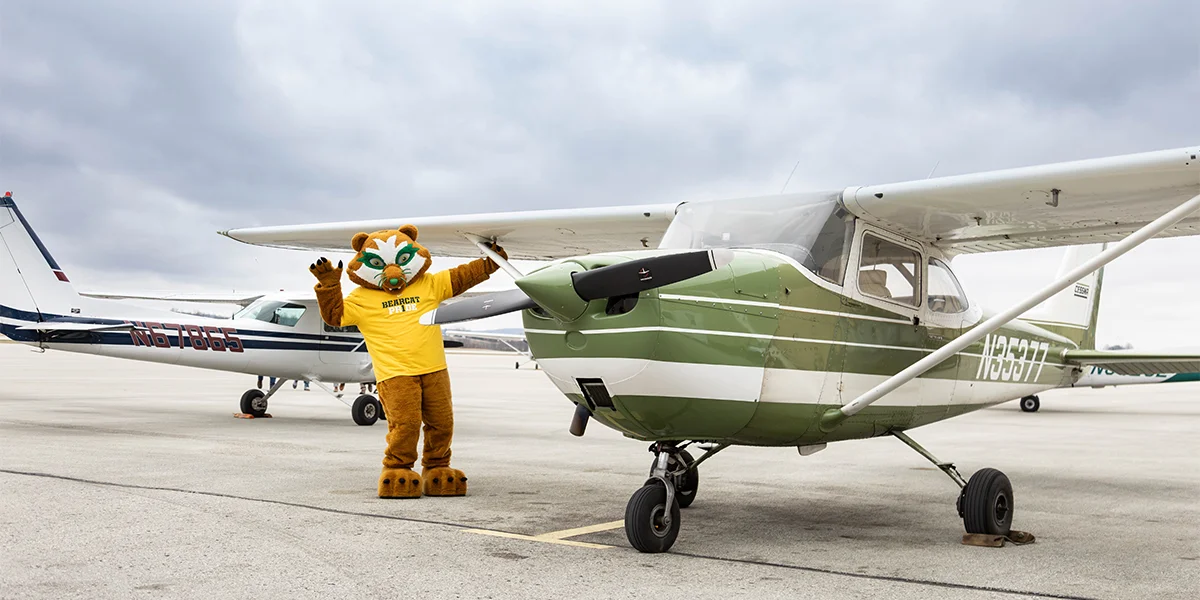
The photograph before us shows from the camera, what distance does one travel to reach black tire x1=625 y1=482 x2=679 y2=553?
4785 mm

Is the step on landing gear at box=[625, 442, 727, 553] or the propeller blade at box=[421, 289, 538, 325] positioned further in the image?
the step on landing gear at box=[625, 442, 727, 553]

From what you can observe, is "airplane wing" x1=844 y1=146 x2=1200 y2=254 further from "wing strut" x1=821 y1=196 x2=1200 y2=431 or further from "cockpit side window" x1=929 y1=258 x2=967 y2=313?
"wing strut" x1=821 y1=196 x2=1200 y2=431

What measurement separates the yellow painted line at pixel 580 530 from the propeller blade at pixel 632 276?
168cm

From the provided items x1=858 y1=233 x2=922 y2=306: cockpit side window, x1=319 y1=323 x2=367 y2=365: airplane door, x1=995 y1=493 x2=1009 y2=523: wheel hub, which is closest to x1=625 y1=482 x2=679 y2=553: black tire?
x1=858 y1=233 x2=922 y2=306: cockpit side window

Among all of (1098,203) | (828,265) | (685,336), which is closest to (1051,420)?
(1098,203)

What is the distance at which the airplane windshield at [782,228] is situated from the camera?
543cm

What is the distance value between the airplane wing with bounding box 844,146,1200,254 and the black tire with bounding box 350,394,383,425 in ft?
31.8

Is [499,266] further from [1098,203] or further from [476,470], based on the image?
[1098,203]

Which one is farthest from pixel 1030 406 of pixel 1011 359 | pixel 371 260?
pixel 371 260

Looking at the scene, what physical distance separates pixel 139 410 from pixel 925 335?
555 inches

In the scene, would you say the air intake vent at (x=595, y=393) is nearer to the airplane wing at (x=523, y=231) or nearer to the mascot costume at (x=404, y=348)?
the mascot costume at (x=404, y=348)

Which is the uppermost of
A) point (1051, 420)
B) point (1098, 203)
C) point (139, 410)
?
point (1098, 203)

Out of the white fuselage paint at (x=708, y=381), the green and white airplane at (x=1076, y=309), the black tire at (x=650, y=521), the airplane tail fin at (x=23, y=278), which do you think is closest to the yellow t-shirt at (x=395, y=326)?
the white fuselage paint at (x=708, y=381)

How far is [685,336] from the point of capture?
179 inches
